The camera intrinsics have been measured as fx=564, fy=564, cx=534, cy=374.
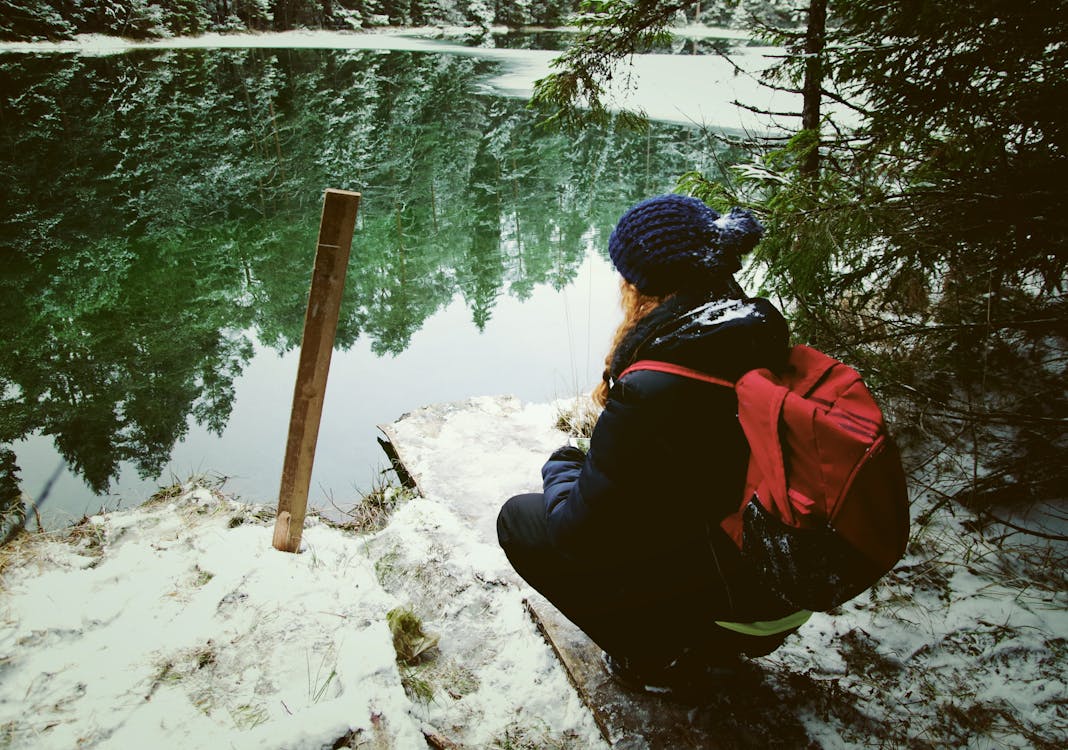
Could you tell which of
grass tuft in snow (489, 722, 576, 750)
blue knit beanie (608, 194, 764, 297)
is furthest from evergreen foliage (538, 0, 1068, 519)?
grass tuft in snow (489, 722, 576, 750)

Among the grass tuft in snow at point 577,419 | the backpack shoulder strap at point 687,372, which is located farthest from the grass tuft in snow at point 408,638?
the grass tuft in snow at point 577,419

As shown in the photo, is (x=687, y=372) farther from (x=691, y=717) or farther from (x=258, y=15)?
(x=258, y=15)

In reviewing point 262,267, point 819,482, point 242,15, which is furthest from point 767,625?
point 242,15

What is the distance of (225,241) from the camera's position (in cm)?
1071

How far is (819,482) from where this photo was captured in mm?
1214

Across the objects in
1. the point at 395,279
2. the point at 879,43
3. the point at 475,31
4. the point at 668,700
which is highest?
the point at 475,31

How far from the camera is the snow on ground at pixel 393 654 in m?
1.78

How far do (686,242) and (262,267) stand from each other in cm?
1028

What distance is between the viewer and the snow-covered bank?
16.4 meters

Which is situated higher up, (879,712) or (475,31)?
(475,31)

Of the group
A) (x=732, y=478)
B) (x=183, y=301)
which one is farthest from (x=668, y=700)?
(x=183, y=301)

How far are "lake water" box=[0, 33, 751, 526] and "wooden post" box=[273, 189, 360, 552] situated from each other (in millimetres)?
1358

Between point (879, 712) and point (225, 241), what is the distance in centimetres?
1186

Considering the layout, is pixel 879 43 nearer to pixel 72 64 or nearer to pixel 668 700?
pixel 668 700
